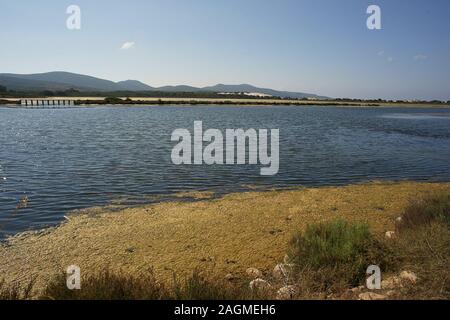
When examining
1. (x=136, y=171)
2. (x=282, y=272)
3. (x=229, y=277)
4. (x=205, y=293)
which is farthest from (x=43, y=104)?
(x=205, y=293)

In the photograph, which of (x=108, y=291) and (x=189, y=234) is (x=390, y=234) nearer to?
(x=189, y=234)

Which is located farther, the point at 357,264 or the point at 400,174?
the point at 400,174

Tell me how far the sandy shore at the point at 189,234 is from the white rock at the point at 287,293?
2070 mm

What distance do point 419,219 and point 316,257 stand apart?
13.5ft

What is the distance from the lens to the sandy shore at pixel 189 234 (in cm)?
846

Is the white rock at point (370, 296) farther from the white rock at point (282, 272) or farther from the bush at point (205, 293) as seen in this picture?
the bush at point (205, 293)

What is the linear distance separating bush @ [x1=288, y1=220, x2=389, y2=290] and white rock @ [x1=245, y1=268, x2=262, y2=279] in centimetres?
78

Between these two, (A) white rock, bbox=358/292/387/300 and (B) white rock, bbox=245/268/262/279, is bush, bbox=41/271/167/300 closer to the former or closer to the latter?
(B) white rock, bbox=245/268/262/279

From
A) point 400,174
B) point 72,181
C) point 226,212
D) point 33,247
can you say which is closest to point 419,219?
point 226,212

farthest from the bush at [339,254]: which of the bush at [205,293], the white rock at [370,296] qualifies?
the bush at [205,293]

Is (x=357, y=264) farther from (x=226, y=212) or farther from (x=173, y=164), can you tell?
(x=173, y=164)

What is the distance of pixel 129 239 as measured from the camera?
994 cm
